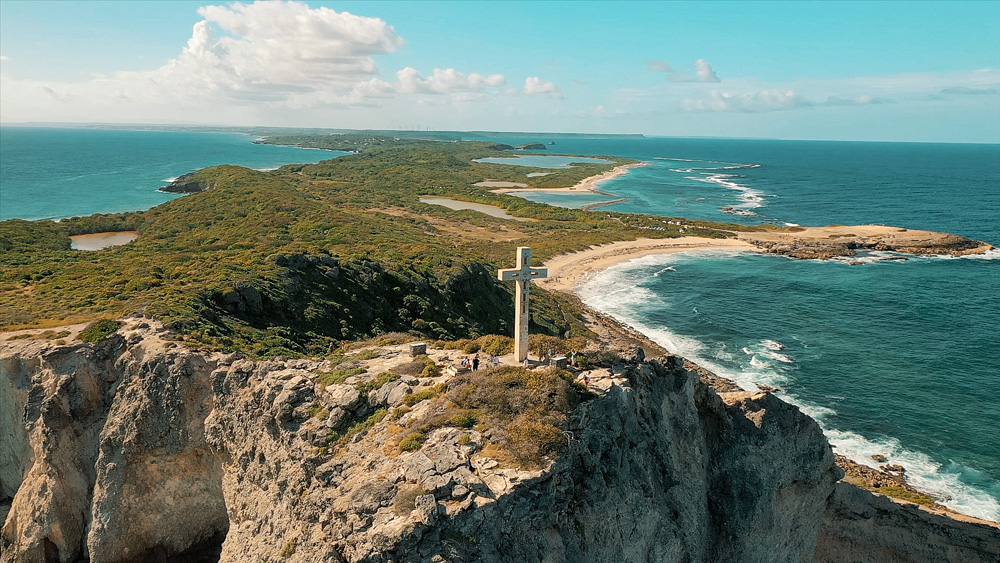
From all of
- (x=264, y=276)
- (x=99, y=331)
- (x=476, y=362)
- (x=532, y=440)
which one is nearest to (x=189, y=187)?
(x=264, y=276)

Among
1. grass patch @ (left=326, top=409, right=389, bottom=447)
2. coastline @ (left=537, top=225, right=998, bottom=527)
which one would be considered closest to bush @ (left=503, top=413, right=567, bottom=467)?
grass patch @ (left=326, top=409, right=389, bottom=447)

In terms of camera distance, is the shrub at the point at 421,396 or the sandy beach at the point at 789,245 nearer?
the shrub at the point at 421,396

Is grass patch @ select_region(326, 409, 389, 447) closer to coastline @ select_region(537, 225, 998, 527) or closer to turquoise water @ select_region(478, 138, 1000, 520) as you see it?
turquoise water @ select_region(478, 138, 1000, 520)

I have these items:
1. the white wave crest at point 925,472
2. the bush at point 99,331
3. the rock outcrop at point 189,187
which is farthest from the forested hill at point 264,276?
the rock outcrop at point 189,187

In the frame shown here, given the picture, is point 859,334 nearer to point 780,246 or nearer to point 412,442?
point 780,246

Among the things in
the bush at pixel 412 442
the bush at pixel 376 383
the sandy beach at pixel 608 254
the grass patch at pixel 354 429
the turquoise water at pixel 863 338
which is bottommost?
the turquoise water at pixel 863 338

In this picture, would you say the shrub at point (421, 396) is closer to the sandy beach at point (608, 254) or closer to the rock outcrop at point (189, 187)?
the sandy beach at point (608, 254)

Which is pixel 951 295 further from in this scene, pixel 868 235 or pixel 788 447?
pixel 788 447
